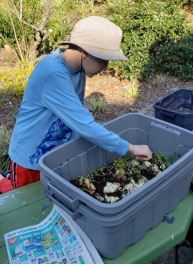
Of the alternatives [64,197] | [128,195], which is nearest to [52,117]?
[64,197]

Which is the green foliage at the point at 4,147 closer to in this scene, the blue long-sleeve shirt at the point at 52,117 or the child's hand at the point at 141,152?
the blue long-sleeve shirt at the point at 52,117

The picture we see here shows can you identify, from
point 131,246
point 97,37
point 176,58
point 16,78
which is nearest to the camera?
point 131,246

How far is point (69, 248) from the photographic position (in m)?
1.47

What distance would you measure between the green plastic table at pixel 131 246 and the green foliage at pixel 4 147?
1088mm

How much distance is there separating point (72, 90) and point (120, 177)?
44 centimetres

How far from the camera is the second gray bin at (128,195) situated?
1283 mm

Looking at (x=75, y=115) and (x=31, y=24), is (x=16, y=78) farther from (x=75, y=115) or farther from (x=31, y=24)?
(x=75, y=115)

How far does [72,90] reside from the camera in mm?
1645

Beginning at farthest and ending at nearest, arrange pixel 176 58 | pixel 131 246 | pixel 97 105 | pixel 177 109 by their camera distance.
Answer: pixel 176 58, pixel 97 105, pixel 177 109, pixel 131 246

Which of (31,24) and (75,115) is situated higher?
(75,115)

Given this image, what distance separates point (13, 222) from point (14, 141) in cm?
51

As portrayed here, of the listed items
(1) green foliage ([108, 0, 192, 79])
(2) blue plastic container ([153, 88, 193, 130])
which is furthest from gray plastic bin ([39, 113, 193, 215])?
(1) green foliage ([108, 0, 192, 79])

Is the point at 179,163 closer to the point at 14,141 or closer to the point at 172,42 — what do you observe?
the point at 14,141

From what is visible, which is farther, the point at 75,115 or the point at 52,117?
the point at 52,117
